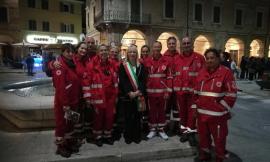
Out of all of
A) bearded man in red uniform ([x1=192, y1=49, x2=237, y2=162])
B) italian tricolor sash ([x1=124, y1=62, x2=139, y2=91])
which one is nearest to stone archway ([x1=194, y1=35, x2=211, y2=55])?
italian tricolor sash ([x1=124, y1=62, x2=139, y2=91])

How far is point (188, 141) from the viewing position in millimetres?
6180

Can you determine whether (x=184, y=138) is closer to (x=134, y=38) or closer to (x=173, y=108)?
(x=173, y=108)

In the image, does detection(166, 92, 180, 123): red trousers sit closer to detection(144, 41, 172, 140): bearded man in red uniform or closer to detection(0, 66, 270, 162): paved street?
detection(144, 41, 172, 140): bearded man in red uniform

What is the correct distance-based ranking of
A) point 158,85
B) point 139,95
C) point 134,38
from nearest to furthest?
point 139,95, point 158,85, point 134,38

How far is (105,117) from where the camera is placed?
19.0 feet

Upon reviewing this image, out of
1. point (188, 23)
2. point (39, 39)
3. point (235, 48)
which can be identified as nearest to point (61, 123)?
point (188, 23)

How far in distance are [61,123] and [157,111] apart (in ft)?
6.54

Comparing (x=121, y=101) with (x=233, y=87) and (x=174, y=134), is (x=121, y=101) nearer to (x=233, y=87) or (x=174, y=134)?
(x=174, y=134)

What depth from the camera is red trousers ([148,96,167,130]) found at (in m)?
6.18

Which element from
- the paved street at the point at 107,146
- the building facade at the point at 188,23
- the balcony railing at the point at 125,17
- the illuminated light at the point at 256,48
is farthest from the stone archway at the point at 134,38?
the paved street at the point at 107,146

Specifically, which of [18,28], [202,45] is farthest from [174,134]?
[18,28]

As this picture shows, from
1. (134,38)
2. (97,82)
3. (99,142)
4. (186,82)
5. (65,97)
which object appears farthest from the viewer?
(134,38)

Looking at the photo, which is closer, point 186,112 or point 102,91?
point 102,91

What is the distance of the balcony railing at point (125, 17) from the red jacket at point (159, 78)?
23.0m
